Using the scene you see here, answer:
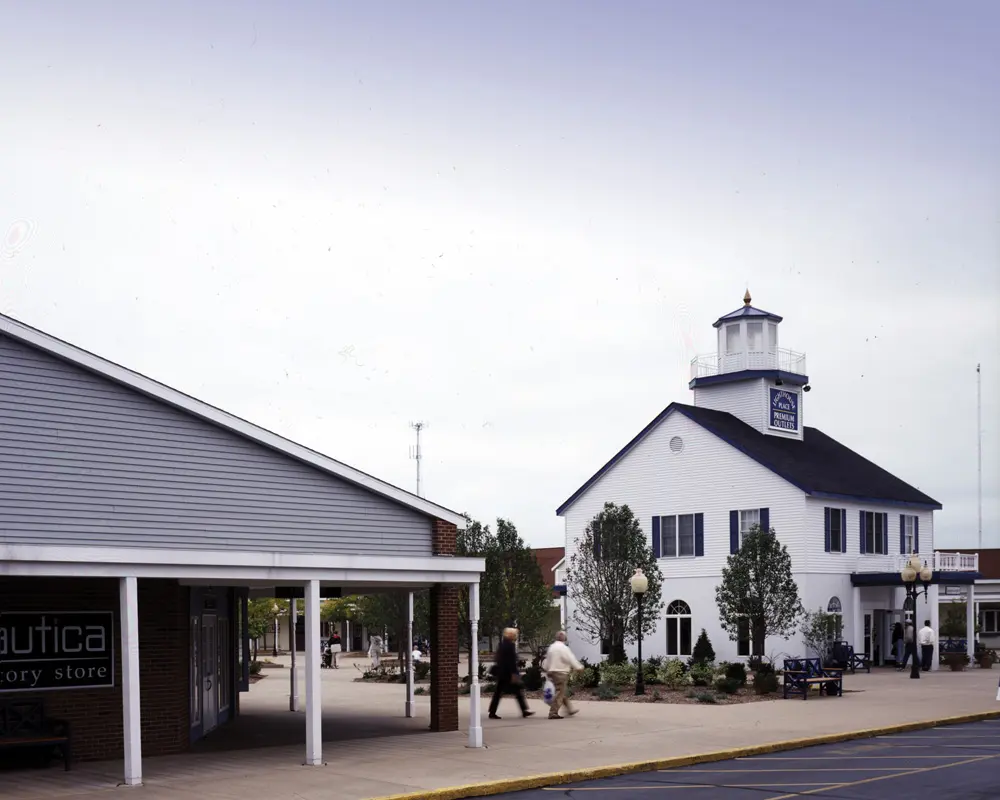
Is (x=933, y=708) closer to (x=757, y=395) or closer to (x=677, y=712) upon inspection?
(x=677, y=712)

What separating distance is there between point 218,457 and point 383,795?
19.3ft

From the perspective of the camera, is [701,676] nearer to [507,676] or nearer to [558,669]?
[558,669]

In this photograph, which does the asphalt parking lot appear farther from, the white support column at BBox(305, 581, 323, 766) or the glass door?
the glass door

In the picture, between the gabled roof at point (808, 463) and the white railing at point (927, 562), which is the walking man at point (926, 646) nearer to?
the white railing at point (927, 562)

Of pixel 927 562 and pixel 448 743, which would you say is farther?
pixel 927 562

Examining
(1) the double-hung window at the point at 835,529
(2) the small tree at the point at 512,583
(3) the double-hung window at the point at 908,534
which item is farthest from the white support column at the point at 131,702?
(3) the double-hung window at the point at 908,534

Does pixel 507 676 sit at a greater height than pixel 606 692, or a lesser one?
greater

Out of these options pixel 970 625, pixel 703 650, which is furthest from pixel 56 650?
pixel 970 625

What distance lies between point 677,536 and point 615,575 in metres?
8.46

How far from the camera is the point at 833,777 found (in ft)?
53.5

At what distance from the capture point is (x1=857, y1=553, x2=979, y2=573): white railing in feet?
160

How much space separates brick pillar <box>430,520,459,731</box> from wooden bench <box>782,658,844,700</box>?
10726 mm

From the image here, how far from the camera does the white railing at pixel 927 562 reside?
48750 millimetres

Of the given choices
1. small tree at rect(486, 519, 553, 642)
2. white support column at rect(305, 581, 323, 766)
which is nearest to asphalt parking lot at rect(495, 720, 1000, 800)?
white support column at rect(305, 581, 323, 766)
